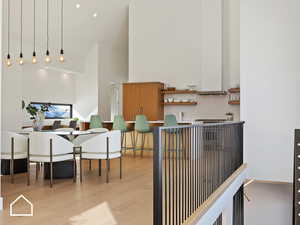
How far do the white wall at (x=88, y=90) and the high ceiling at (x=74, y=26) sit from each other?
341mm

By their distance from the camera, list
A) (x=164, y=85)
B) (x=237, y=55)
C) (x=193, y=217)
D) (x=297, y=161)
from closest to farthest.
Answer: (x=193, y=217) → (x=297, y=161) → (x=237, y=55) → (x=164, y=85)

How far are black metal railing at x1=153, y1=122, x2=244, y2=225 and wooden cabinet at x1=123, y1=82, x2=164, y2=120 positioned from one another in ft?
21.1

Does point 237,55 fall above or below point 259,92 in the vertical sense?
above

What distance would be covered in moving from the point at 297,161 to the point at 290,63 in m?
1.74

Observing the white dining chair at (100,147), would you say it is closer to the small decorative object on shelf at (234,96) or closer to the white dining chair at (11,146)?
the white dining chair at (11,146)

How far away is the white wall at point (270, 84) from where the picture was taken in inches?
241

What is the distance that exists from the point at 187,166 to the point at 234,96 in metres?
8.03

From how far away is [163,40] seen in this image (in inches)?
465

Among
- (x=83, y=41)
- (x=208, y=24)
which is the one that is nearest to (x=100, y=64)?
(x=83, y=41)

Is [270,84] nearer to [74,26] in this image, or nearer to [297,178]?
[297,178]

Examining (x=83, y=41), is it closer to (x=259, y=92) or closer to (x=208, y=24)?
(x=208, y=24)

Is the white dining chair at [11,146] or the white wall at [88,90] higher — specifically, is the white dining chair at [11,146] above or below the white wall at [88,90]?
below

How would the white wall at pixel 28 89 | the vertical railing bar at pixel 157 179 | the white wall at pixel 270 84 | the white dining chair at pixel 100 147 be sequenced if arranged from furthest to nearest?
the white wall at pixel 28 89 < the white wall at pixel 270 84 < the white dining chair at pixel 100 147 < the vertical railing bar at pixel 157 179

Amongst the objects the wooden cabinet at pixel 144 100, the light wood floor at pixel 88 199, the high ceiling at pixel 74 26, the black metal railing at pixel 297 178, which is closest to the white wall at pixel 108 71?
the high ceiling at pixel 74 26
